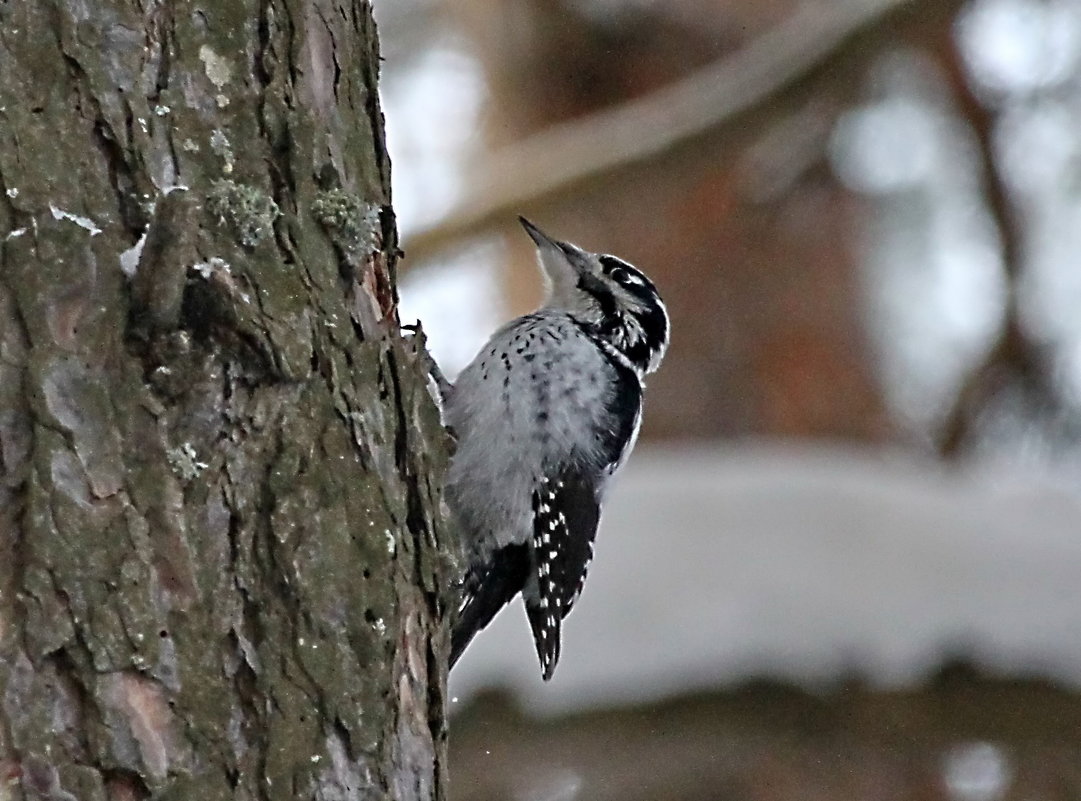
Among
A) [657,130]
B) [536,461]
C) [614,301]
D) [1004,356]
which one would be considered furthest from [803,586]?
[1004,356]

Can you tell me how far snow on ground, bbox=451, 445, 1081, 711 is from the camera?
4.99 meters

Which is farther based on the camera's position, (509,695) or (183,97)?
(509,695)

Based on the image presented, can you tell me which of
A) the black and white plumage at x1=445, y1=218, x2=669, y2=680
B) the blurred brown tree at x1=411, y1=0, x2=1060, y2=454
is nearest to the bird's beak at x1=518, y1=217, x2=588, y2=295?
the black and white plumage at x1=445, y1=218, x2=669, y2=680

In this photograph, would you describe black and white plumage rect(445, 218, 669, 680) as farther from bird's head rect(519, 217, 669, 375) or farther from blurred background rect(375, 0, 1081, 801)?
blurred background rect(375, 0, 1081, 801)

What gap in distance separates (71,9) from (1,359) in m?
0.52

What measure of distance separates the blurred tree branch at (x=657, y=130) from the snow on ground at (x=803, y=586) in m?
1.12

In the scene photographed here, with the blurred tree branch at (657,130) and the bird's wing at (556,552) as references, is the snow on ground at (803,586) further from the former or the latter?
the bird's wing at (556,552)

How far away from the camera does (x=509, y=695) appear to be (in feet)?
16.4

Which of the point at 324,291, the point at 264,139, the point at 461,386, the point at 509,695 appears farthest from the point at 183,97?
the point at 509,695

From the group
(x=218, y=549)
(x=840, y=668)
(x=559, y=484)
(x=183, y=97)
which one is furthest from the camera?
(x=840, y=668)

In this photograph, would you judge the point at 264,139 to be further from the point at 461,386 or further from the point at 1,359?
the point at 461,386

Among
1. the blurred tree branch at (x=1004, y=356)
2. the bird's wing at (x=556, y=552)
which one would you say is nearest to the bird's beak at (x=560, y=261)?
the bird's wing at (x=556, y=552)

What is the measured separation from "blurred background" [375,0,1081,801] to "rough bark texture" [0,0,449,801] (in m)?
2.99

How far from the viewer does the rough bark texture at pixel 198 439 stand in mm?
1722
